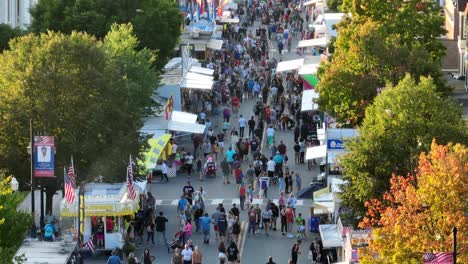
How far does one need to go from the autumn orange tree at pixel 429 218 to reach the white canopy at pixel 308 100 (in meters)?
33.8

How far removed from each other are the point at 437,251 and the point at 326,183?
2109 cm

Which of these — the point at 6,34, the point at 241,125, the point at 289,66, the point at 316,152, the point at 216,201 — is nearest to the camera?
the point at 216,201

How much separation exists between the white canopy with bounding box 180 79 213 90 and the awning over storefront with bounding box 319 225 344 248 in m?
27.6

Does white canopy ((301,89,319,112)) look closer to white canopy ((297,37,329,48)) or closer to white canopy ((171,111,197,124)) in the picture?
white canopy ((171,111,197,124))

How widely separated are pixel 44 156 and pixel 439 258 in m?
18.2

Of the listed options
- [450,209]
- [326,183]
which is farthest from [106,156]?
[450,209]

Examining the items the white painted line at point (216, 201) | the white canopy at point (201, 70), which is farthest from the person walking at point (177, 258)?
the white canopy at point (201, 70)

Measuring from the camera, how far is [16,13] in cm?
10356

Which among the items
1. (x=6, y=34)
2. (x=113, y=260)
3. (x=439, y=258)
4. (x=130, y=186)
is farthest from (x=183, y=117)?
(x=439, y=258)

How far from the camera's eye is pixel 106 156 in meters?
65.5

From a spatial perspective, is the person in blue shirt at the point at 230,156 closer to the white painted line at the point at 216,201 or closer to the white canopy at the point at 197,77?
the white painted line at the point at 216,201

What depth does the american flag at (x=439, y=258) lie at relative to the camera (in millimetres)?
46188

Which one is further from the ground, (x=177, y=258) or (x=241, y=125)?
(x=241, y=125)

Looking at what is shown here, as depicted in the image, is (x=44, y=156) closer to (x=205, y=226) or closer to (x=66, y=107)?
(x=66, y=107)
